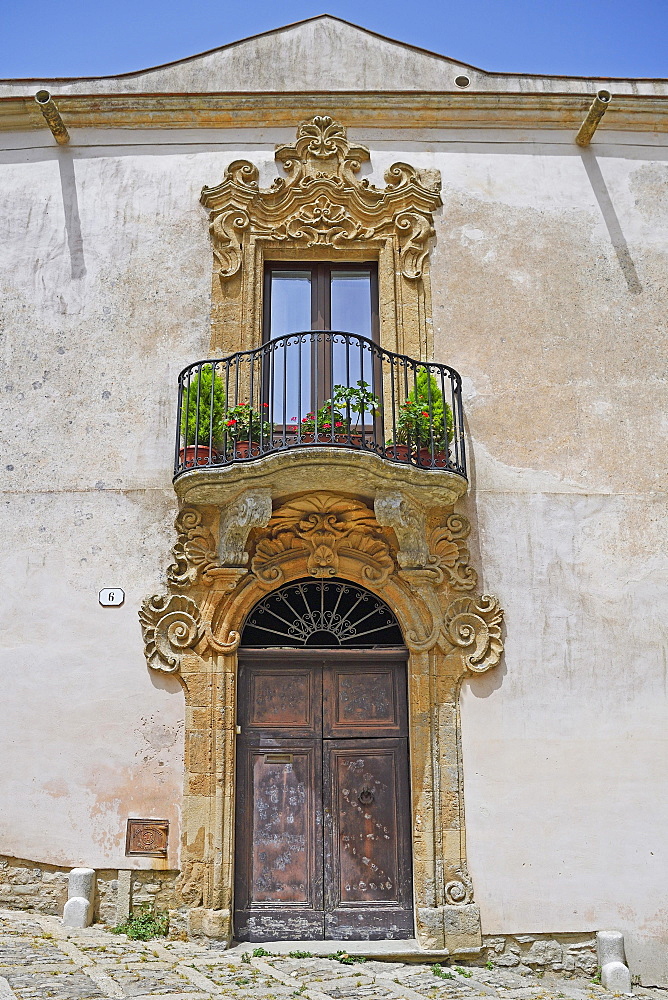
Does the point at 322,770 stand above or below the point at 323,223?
below

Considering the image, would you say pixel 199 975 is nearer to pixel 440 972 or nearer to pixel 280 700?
pixel 440 972

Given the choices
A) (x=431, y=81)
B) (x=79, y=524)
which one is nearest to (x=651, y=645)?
(x=79, y=524)

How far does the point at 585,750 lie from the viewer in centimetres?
768

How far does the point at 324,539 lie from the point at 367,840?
8.12ft

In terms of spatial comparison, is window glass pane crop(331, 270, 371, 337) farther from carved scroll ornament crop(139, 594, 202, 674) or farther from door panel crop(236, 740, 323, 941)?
door panel crop(236, 740, 323, 941)

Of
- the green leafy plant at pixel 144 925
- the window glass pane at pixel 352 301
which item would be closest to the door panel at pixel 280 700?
the green leafy plant at pixel 144 925

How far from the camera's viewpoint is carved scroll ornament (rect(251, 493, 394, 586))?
A: 8.03 metres

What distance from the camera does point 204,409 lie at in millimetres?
7996

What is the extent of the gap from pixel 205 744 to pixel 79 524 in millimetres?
2172

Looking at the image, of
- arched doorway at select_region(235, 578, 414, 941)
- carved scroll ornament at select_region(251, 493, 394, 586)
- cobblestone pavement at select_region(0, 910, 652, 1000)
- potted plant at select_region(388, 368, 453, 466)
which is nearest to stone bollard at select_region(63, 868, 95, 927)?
cobblestone pavement at select_region(0, 910, 652, 1000)

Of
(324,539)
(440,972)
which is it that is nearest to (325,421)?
(324,539)

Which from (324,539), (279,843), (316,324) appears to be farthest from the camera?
(316,324)

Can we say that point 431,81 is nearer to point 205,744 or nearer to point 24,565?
point 24,565

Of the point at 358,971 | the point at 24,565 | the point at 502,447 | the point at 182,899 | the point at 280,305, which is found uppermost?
the point at 280,305
